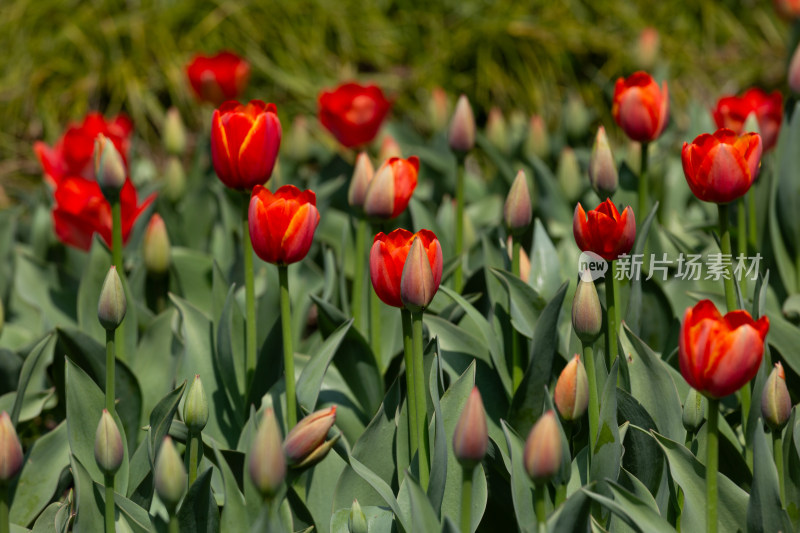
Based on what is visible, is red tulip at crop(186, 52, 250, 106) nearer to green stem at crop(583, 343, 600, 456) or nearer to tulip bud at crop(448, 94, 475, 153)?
tulip bud at crop(448, 94, 475, 153)

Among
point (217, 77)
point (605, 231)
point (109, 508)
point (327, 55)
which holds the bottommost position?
point (327, 55)

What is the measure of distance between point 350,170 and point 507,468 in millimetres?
1532

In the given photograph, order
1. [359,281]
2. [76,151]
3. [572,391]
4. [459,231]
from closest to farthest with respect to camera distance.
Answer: [572,391] → [359,281] → [459,231] → [76,151]

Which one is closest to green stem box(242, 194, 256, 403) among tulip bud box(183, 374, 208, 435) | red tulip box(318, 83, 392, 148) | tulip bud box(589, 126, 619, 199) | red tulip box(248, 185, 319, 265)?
red tulip box(248, 185, 319, 265)

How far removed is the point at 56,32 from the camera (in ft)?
15.3

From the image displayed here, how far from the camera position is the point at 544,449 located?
1.05 m

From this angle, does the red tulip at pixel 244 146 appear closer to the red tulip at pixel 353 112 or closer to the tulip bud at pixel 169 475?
the tulip bud at pixel 169 475

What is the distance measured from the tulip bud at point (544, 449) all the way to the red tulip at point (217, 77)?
82.0 inches

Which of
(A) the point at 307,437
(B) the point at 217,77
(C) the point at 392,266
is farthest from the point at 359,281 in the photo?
(B) the point at 217,77

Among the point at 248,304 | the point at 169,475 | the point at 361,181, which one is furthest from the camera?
the point at 361,181

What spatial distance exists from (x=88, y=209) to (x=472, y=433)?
1.34m

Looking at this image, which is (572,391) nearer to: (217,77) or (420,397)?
(420,397)

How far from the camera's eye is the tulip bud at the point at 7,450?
3.83 ft

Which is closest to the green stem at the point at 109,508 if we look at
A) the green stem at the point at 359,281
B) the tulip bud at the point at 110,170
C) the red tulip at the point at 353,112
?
the tulip bud at the point at 110,170
